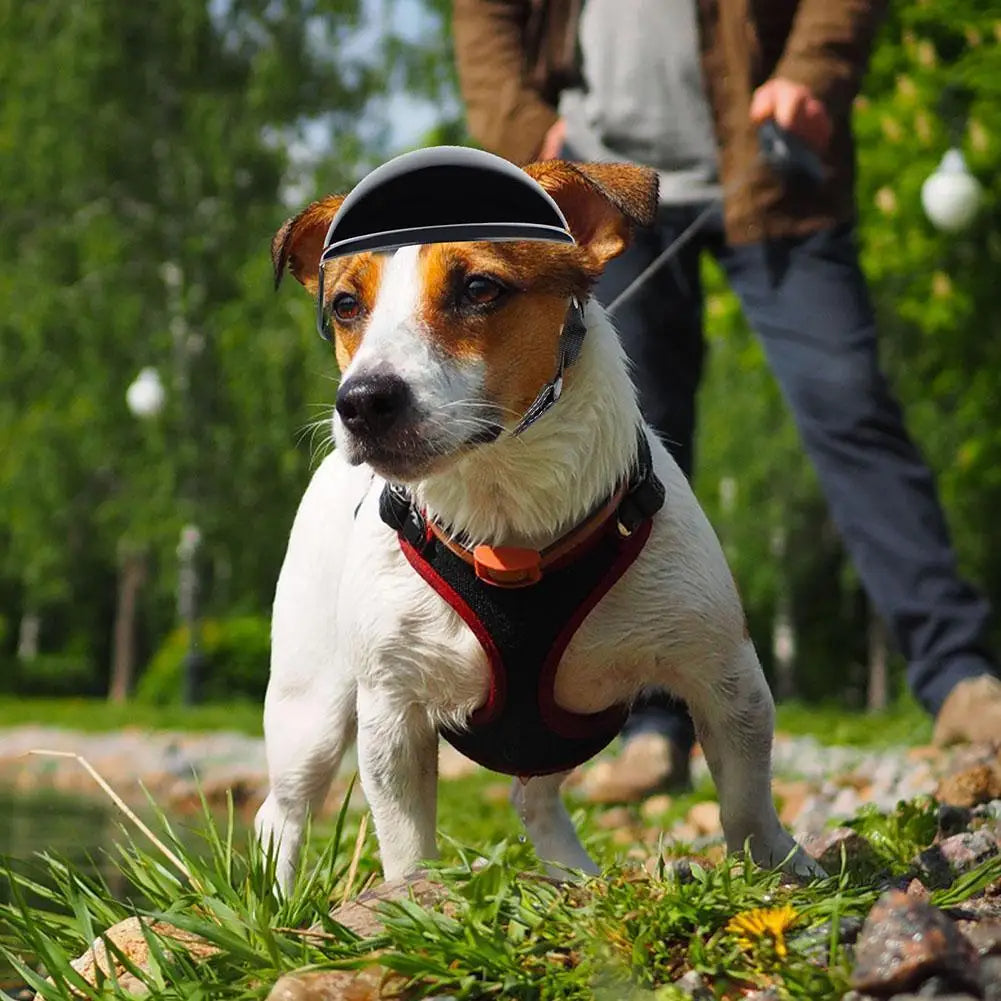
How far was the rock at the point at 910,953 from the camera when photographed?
1.77 metres

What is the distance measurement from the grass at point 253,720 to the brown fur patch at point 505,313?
15.8ft

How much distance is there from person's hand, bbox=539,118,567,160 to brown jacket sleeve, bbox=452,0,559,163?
26 mm

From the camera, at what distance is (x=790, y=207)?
13.6ft

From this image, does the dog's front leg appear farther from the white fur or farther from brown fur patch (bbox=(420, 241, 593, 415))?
brown fur patch (bbox=(420, 241, 593, 415))

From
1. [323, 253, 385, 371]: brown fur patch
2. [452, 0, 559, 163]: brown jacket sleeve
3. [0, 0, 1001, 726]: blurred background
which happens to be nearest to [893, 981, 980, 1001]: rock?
[323, 253, 385, 371]: brown fur patch

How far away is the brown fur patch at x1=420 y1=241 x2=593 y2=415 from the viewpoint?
2.42 m

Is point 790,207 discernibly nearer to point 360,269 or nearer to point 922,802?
point 922,802

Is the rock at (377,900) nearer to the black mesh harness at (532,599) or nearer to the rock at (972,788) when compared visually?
the black mesh harness at (532,599)

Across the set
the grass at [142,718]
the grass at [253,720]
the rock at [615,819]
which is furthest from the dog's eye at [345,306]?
the grass at [142,718]

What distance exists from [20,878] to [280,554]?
18.2 metres

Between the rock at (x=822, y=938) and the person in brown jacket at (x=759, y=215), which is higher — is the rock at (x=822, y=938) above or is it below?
below

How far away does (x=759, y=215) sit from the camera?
4.12m

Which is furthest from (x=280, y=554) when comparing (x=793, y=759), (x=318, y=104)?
(x=793, y=759)

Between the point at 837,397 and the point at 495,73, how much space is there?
4.21ft
